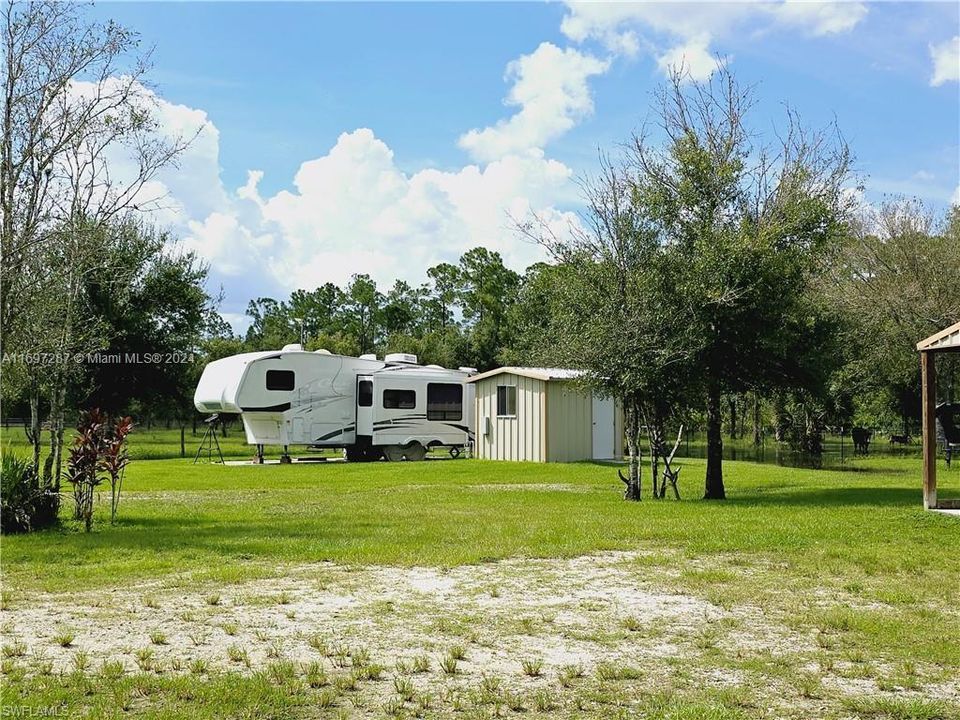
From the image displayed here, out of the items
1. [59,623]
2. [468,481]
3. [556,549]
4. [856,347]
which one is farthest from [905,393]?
[59,623]

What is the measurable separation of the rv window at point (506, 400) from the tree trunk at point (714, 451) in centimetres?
945

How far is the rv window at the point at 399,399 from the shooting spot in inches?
968

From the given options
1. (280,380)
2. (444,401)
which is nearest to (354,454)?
(444,401)

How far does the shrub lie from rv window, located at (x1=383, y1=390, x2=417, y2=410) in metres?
13.8

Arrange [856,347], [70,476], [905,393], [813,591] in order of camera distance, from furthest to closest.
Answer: [905,393]
[856,347]
[70,476]
[813,591]

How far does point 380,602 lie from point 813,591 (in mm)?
3178

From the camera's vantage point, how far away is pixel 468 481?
1805cm

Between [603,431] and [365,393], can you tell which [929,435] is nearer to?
[603,431]

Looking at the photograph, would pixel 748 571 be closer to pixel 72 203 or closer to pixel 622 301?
pixel 622 301

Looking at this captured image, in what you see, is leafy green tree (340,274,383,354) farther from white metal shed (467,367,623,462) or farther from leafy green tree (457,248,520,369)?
white metal shed (467,367,623,462)

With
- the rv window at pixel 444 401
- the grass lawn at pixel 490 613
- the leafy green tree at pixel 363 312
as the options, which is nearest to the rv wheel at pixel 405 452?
the rv window at pixel 444 401

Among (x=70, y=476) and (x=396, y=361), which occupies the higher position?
(x=396, y=361)

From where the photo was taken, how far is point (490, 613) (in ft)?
20.6

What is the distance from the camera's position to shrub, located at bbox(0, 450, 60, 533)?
10.2m
